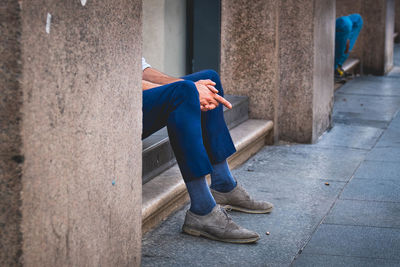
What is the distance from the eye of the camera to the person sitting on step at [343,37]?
975cm

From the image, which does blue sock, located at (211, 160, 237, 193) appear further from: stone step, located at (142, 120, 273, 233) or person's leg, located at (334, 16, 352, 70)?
person's leg, located at (334, 16, 352, 70)

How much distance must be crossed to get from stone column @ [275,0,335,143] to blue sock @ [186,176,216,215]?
275 cm

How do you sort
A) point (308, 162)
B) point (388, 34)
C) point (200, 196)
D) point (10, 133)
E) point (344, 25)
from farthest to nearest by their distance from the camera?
point (388, 34) → point (344, 25) → point (308, 162) → point (200, 196) → point (10, 133)

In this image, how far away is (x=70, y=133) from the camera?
2.51 metres

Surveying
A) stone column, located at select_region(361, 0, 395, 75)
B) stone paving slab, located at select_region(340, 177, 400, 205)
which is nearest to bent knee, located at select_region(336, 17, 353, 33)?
stone column, located at select_region(361, 0, 395, 75)

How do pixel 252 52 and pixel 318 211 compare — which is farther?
pixel 252 52

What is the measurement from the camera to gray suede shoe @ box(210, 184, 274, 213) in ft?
14.1

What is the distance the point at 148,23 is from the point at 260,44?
166cm

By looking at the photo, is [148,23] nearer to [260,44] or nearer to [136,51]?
[260,44]

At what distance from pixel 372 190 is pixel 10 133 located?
3.16 m

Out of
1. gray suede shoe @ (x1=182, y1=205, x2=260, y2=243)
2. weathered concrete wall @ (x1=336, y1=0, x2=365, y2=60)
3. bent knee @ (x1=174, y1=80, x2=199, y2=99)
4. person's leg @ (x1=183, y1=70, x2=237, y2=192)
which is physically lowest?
gray suede shoe @ (x1=182, y1=205, x2=260, y2=243)

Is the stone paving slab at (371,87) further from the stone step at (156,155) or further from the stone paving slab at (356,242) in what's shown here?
the stone paving slab at (356,242)

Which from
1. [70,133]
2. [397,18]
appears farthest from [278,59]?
[397,18]

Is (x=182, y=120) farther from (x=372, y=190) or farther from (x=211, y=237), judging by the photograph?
(x=372, y=190)
